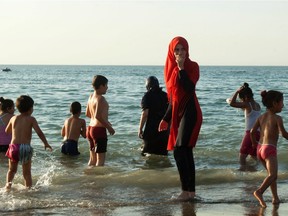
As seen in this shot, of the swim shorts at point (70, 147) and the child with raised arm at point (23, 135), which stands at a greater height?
the child with raised arm at point (23, 135)

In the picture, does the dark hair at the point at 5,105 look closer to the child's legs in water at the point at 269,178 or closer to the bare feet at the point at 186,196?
the bare feet at the point at 186,196

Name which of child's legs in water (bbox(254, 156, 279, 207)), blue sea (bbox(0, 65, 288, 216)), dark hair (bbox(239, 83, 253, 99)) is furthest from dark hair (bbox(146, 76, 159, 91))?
child's legs in water (bbox(254, 156, 279, 207))

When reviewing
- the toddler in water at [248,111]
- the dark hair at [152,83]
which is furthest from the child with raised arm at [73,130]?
the toddler in water at [248,111]

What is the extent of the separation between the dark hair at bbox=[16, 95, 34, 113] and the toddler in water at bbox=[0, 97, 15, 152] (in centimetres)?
253

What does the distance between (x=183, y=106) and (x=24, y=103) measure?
198 centimetres

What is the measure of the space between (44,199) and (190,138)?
1818 mm

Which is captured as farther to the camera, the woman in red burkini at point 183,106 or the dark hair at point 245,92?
the dark hair at point 245,92

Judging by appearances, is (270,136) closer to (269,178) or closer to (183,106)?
(269,178)

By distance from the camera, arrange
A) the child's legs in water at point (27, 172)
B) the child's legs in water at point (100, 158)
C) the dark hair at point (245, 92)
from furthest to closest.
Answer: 1. the dark hair at point (245, 92)
2. the child's legs in water at point (100, 158)
3. the child's legs in water at point (27, 172)

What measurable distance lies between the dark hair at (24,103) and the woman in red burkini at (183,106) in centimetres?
175

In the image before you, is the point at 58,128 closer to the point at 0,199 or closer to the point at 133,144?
the point at 133,144

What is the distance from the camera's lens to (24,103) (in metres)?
7.26

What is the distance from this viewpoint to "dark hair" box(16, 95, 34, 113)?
7227 mm

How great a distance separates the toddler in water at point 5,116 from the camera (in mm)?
9797
